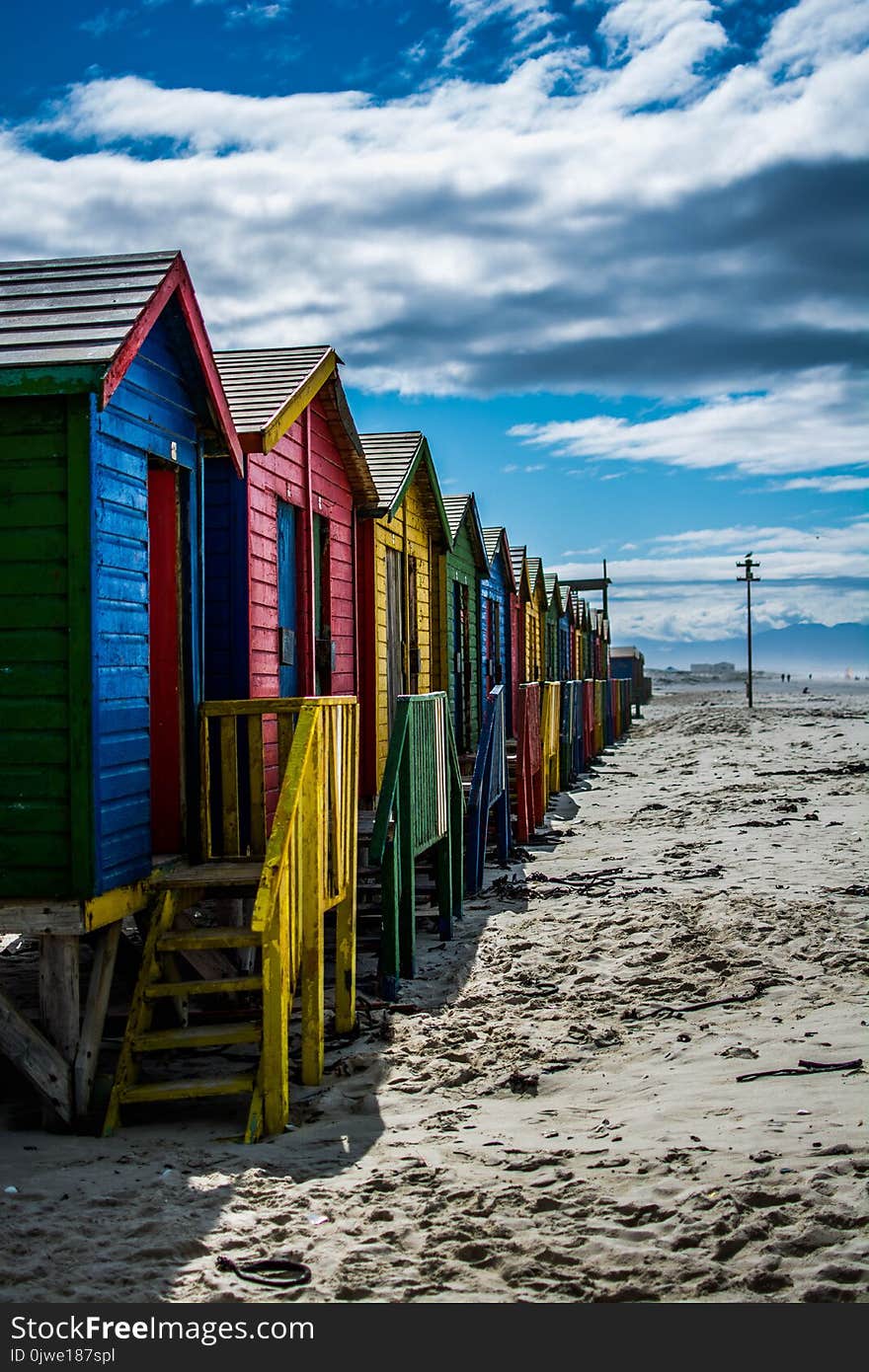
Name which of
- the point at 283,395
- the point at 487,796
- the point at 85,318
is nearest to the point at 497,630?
the point at 487,796

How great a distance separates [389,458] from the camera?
44.9 ft

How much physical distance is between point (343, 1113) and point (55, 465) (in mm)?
3298

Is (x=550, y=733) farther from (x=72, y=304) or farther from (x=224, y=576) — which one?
(x=72, y=304)

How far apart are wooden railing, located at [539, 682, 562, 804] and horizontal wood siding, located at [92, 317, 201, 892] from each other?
11189mm

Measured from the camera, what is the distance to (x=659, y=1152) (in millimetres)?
4742

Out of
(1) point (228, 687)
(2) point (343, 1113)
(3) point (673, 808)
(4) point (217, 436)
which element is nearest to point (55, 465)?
(4) point (217, 436)

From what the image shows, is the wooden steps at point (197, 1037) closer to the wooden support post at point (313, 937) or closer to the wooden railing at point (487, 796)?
the wooden support post at point (313, 937)

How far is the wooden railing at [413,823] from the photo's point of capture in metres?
8.12

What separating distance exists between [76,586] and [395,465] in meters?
8.09

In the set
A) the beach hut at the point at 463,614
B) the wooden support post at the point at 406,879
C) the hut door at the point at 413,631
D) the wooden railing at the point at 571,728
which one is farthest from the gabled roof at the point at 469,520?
the wooden support post at the point at 406,879

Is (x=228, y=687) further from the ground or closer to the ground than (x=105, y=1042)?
further from the ground

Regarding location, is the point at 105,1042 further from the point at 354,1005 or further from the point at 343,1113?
the point at 343,1113

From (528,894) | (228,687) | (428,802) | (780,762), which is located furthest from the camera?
(780,762)

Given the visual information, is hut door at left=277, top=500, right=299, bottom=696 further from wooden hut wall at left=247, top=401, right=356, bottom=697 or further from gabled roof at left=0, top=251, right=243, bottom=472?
gabled roof at left=0, top=251, right=243, bottom=472
